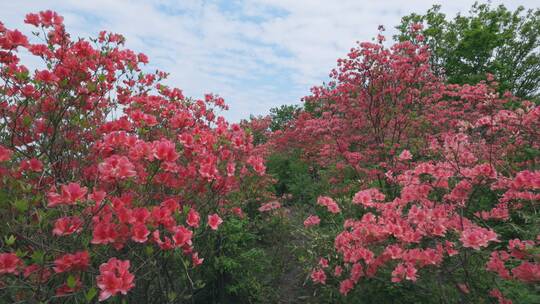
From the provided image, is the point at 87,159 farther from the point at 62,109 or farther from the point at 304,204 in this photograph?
the point at 304,204

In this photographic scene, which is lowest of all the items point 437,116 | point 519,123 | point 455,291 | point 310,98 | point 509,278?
point 455,291

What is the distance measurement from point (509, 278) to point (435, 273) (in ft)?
1.66

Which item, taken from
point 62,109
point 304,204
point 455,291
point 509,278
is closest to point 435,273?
point 455,291

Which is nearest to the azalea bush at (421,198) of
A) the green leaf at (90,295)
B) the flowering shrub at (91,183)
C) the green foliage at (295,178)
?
the green foliage at (295,178)

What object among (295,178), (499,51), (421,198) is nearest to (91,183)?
(421,198)

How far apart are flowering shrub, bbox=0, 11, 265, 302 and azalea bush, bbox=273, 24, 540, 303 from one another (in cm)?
115

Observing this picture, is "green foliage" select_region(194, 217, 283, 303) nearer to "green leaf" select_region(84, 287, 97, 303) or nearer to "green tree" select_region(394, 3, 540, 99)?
"green leaf" select_region(84, 287, 97, 303)

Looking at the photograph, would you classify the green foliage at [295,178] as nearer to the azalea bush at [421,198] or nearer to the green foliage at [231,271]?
the azalea bush at [421,198]

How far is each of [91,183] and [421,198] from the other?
2.60 metres

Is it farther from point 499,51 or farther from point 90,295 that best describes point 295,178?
point 499,51

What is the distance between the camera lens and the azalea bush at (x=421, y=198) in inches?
94.6

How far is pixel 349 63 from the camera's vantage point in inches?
253

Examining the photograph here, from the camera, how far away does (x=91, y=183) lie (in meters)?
2.71

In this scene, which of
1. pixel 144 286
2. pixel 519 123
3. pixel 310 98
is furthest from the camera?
pixel 310 98
